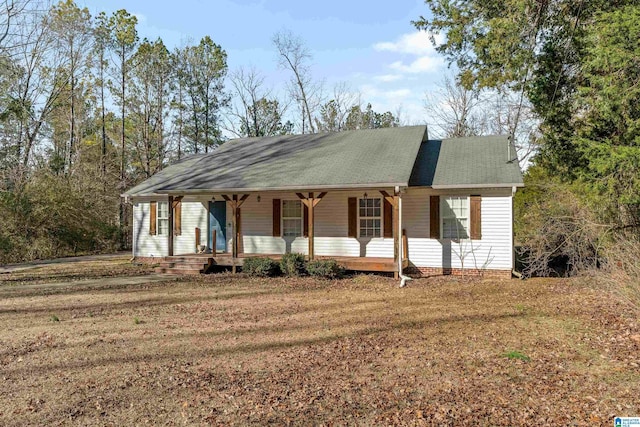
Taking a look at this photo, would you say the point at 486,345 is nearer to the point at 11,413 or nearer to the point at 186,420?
the point at 186,420

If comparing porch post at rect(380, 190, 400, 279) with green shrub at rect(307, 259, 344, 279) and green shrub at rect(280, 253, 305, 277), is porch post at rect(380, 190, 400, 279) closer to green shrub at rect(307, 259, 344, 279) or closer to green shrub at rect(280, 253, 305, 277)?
green shrub at rect(307, 259, 344, 279)

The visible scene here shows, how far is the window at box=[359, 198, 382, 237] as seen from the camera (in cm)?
1362

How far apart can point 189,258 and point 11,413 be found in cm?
1027

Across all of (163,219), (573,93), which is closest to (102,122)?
(163,219)

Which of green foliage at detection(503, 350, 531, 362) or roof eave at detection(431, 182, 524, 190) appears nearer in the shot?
→ green foliage at detection(503, 350, 531, 362)

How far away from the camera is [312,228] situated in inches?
519

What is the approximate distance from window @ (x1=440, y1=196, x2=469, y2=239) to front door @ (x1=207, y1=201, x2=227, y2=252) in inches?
310

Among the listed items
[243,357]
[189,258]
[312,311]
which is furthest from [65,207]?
[243,357]

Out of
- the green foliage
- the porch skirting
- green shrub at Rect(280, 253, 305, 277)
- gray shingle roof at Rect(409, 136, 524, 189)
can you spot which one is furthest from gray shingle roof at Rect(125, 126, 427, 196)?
the green foliage

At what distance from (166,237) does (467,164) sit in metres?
11.7

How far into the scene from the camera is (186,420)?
4035 millimetres

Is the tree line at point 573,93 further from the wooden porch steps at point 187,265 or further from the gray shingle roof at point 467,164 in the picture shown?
the wooden porch steps at point 187,265

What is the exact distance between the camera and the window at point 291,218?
14648mm

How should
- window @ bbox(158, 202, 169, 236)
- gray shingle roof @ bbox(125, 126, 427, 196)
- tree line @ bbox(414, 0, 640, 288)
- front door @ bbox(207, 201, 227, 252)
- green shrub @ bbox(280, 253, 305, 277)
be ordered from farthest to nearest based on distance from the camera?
window @ bbox(158, 202, 169, 236)
front door @ bbox(207, 201, 227, 252)
green shrub @ bbox(280, 253, 305, 277)
gray shingle roof @ bbox(125, 126, 427, 196)
tree line @ bbox(414, 0, 640, 288)
